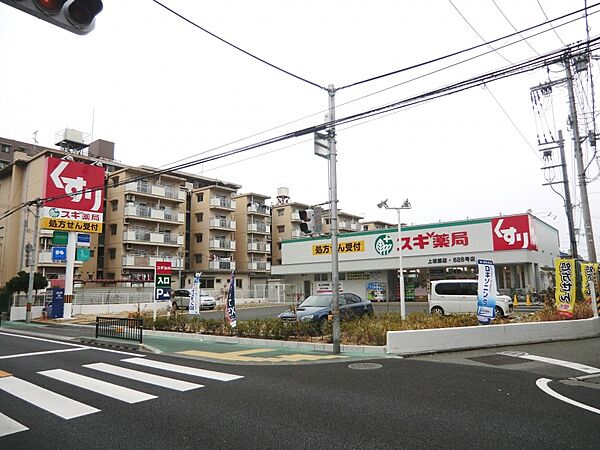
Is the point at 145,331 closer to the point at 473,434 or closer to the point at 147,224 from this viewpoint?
the point at 473,434

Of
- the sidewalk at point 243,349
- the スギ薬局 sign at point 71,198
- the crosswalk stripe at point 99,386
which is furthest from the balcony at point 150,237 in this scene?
the crosswalk stripe at point 99,386

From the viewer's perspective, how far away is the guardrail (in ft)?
47.8

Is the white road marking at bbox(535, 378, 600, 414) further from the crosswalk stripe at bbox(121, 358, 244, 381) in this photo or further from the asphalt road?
the crosswalk stripe at bbox(121, 358, 244, 381)

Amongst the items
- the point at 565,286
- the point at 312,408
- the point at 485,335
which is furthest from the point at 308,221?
the point at 565,286

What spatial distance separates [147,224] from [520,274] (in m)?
34.3

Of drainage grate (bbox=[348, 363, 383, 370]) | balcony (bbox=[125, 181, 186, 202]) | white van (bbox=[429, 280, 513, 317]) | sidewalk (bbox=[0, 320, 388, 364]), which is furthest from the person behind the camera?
balcony (bbox=[125, 181, 186, 202])

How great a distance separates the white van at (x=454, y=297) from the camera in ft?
60.5

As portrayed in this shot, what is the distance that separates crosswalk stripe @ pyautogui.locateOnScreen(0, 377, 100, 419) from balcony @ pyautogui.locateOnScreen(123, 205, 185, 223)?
33.7 meters

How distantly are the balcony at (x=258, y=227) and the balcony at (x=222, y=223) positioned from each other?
320 centimetres

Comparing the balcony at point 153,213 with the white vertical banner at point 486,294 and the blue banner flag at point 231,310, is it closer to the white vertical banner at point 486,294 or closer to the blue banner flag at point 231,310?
the blue banner flag at point 231,310

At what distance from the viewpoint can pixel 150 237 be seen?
40.7m

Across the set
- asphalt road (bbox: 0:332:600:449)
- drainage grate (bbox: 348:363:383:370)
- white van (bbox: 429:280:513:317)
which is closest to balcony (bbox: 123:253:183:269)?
white van (bbox: 429:280:513:317)

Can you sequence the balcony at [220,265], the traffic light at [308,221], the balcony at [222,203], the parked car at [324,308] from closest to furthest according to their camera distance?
the traffic light at [308,221] < the parked car at [324,308] < the balcony at [220,265] < the balcony at [222,203]

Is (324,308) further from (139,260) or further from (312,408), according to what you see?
(139,260)
